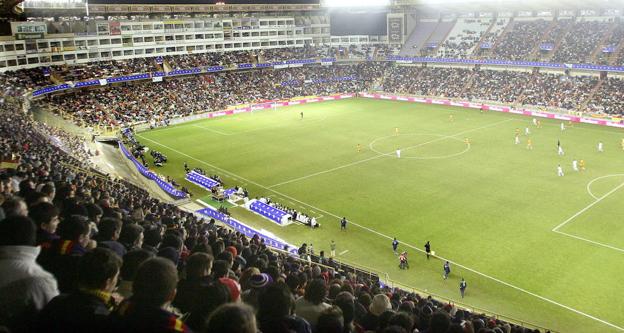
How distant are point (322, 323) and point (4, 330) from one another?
11.4 feet

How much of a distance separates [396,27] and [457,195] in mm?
66205

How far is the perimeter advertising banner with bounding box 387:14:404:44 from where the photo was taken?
9588cm

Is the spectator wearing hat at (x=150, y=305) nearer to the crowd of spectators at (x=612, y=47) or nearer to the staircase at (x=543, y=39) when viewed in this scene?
the crowd of spectators at (x=612, y=47)

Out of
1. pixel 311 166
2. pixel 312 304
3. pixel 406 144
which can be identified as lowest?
pixel 311 166

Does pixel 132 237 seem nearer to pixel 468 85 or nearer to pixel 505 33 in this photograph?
pixel 468 85

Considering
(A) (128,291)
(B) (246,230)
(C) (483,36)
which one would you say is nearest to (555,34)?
(C) (483,36)

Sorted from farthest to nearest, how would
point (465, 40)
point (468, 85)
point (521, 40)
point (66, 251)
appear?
point (465, 40) → point (521, 40) → point (468, 85) → point (66, 251)

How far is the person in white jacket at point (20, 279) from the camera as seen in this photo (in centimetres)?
523

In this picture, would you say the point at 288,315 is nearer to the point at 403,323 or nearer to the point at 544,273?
the point at 403,323

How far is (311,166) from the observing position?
4600 centimetres

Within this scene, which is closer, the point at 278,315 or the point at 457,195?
the point at 278,315

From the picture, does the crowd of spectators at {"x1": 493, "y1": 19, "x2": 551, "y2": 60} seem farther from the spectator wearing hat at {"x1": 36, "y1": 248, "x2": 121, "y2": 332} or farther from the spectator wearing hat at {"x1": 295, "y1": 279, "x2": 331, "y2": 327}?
the spectator wearing hat at {"x1": 36, "y1": 248, "x2": 121, "y2": 332}

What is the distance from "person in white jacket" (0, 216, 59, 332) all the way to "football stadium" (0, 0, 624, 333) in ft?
0.08

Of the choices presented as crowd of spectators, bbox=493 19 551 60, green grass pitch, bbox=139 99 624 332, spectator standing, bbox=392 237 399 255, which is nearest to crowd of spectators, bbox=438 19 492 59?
crowd of spectators, bbox=493 19 551 60
